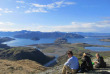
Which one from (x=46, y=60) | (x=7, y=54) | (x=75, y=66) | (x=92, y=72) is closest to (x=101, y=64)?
(x=92, y=72)

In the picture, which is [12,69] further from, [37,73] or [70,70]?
[70,70]

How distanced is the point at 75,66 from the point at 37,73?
9768 millimetres

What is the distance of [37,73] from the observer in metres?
18.1

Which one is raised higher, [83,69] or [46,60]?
[83,69]

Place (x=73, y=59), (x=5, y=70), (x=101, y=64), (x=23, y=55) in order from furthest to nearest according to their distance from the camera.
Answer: (x=23, y=55) < (x=5, y=70) < (x=101, y=64) < (x=73, y=59)

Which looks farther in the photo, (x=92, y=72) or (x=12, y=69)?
(x=12, y=69)

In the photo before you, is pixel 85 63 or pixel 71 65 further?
pixel 85 63

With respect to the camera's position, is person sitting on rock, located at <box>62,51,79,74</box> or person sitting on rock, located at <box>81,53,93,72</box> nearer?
person sitting on rock, located at <box>62,51,79,74</box>

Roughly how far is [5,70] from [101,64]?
46.3 feet

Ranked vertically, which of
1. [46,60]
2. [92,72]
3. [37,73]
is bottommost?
[46,60]

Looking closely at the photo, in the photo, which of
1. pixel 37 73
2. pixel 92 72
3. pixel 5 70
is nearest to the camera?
pixel 92 72

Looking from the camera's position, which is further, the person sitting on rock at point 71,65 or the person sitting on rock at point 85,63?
the person sitting on rock at point 85,63

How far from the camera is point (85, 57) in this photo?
10.2 meters

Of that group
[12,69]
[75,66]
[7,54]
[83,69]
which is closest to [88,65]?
[83,69]
